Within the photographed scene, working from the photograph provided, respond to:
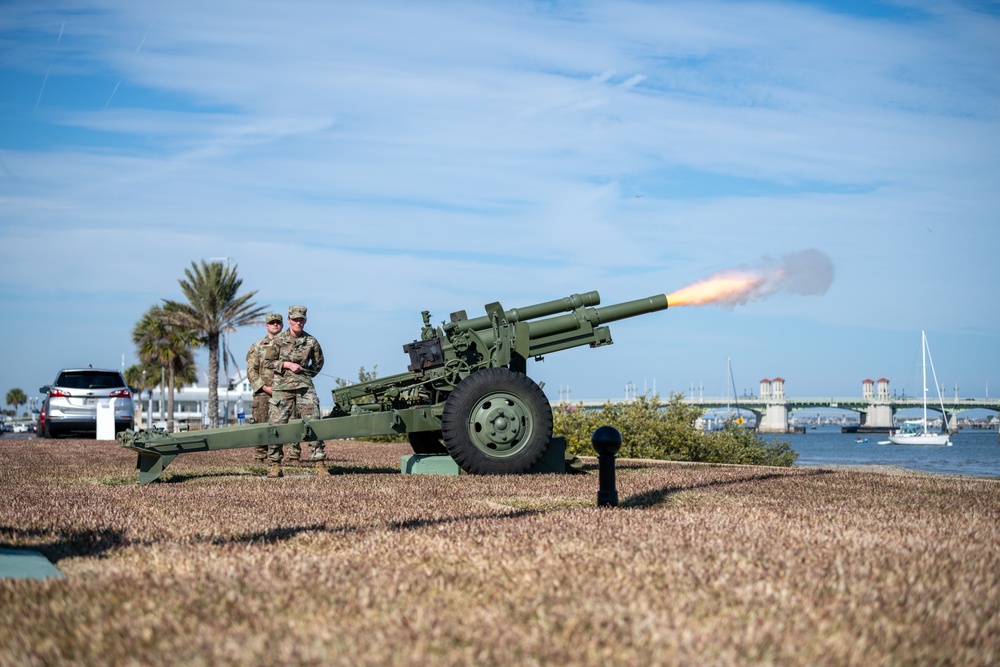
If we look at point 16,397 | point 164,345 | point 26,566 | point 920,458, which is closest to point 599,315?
point 26,566

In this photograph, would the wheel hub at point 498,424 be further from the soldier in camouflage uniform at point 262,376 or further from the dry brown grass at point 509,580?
the soldier in camouflage uniform at point 262,376

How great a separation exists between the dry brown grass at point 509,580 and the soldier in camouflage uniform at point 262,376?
575 cm

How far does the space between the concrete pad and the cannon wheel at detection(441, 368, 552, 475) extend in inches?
229

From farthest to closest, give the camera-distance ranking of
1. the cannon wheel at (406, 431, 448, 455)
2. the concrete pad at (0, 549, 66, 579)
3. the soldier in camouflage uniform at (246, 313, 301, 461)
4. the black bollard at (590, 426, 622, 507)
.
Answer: the soldier in camouflage uniform at (246, 313, 301, 461) < the cannon wheel at (406, 431, 448, 455) < the black bollard at (590, 426, 622, 507) < the concrete pad at (0, 549, 66, 579)

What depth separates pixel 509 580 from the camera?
194 inches

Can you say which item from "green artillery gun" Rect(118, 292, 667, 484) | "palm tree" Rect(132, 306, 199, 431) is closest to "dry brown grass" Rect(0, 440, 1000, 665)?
"green artillery gun" Rect(118, 292, 667, 484)

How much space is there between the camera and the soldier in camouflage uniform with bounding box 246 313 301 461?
14844 millimetres

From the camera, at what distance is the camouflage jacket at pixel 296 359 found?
12945mm

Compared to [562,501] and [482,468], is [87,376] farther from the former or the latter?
[562,501]

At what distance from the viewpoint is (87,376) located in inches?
1076

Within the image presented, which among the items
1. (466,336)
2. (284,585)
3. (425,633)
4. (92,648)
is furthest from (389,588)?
(466,336)

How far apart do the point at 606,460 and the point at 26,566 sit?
4160mm

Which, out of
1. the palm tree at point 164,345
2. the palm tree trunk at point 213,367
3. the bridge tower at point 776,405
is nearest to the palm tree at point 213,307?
the palm tree trunk at point 213,367

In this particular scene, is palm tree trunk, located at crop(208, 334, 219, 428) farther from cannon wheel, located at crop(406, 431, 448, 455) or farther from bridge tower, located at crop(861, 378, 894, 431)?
bridge tower, located at crop(861, 378, 894, 431)
